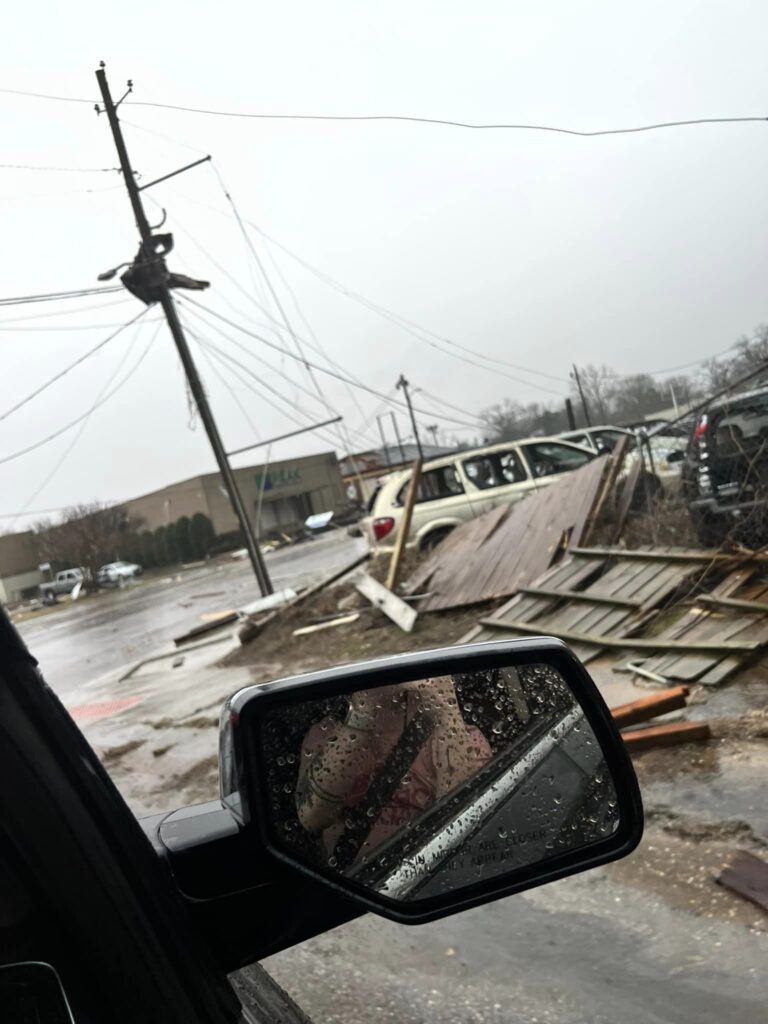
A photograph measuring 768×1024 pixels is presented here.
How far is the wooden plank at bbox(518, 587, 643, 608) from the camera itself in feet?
24.5

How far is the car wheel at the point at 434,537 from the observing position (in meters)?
12.4

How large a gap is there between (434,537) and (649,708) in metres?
7.46

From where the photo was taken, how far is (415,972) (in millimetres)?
3170

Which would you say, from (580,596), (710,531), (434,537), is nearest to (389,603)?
(434,537)

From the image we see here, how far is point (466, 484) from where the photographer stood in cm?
1259

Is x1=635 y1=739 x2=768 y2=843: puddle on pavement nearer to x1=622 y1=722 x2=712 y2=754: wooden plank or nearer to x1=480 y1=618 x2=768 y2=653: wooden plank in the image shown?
x1=622 y1=722 x2=712 y2=754: wooden plank

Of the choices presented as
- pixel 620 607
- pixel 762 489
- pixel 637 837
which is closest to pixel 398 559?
pixel 620 607

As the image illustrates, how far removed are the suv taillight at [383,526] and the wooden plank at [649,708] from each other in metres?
7.22

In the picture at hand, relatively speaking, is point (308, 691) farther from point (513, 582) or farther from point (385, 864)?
point (513, 582)

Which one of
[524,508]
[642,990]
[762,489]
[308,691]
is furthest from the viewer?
[524,508]

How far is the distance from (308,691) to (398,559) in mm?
10144

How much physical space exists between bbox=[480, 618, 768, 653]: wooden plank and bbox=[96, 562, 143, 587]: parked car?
1016 inches

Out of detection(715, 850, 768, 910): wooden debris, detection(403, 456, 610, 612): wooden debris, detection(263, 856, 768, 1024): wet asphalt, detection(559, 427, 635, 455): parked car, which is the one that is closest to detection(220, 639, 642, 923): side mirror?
detection(263, 856, 768, 1024): wet asphalt

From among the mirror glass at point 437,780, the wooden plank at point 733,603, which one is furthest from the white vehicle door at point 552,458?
the mirror glass at point 437,780
